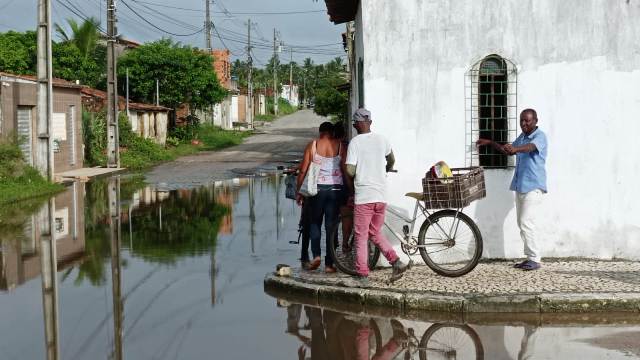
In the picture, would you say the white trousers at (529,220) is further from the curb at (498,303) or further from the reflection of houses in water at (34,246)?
the reflection of houses in water at (34,246)

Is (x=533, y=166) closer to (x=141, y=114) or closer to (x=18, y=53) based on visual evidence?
(x=141, y=114)

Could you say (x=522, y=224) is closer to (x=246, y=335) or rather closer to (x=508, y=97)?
(x=508, y=97)

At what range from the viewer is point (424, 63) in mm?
10430

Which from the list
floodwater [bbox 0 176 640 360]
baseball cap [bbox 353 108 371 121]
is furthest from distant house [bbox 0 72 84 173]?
baseball cap [bbox 353 108 371 121]

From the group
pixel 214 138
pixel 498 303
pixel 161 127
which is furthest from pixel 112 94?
pixel 498 303

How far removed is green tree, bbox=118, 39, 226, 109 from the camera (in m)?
47.6

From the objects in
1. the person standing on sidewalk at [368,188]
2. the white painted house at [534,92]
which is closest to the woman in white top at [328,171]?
the person standing on sidewalk at [368,188]

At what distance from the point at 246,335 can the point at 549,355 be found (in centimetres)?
243

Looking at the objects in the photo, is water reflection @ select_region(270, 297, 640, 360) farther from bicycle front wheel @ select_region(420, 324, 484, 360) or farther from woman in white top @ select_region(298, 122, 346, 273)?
woman in white top @ select_region(298, 122, 346, 273)

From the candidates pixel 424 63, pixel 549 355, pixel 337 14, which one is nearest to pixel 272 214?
pixel 337 14

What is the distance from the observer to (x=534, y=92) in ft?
34.2

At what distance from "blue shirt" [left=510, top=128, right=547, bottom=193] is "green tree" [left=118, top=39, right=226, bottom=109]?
39.3m

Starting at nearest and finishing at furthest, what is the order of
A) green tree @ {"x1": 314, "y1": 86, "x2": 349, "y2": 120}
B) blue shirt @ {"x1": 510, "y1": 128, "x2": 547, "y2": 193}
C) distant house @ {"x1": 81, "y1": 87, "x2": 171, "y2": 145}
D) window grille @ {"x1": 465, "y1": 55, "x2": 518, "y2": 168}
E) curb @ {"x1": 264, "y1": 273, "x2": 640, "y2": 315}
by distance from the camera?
curb @ {"x1": 264, "y1": 273, "x2": 640, "y2": 315} < blue shirt @ {"x1": 510, "y1": 128, "x2": 547, "y2": 193} < window grille @ {"x1": 465, "y1": 55, "x2": 518, "y2": 168} < distant house @ {"x1": 81, "y1": 87, "x2": 171, "y2": 145} < green tree @ {"x1": 314, "y1": 86, "x2": 349, "y2": 120}

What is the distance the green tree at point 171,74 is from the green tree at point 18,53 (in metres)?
4.51
